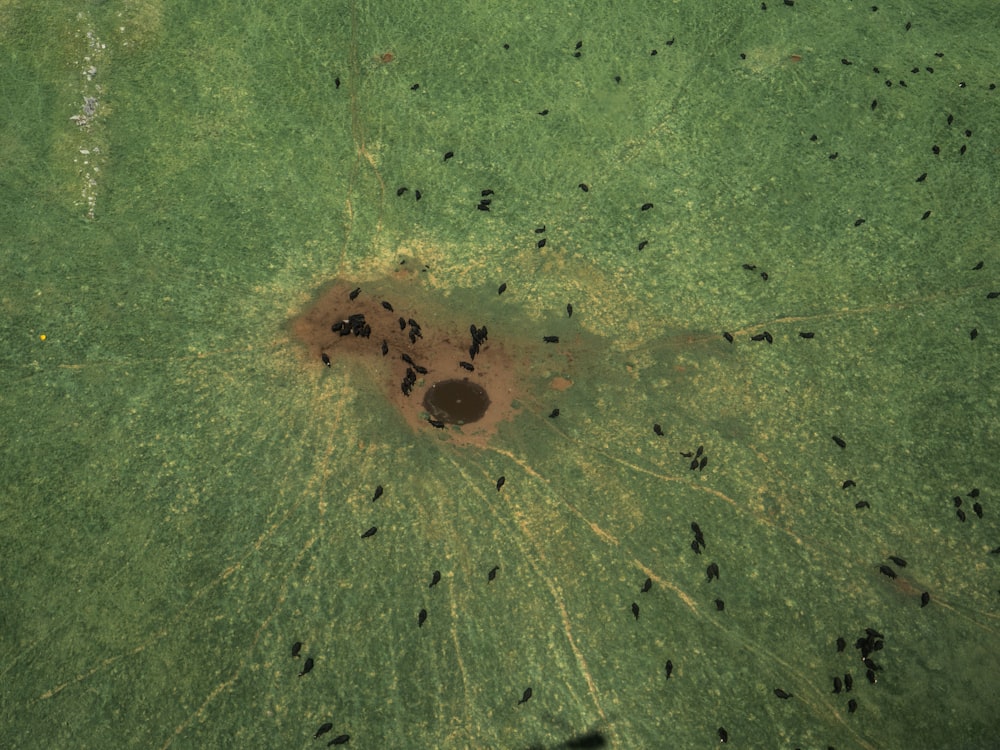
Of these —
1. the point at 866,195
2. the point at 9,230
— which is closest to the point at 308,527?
the point at 9,230

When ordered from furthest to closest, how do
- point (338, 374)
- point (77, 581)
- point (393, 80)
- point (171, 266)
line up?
point (393, 80), point (171, 266), point (338, 374), point (77, 581)

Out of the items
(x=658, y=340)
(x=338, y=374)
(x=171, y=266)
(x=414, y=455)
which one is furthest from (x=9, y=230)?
(x=658, y=340)

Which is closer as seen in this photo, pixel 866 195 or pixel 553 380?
pixel 553 380

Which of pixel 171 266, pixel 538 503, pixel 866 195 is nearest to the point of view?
pixel 538 503

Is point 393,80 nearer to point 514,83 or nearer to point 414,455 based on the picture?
point 514,83

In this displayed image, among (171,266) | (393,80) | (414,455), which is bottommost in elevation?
(414,455)

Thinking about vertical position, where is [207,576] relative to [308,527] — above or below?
below

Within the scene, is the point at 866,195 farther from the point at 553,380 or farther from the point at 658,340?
the point at 553,380
